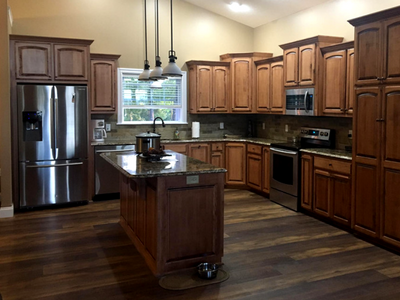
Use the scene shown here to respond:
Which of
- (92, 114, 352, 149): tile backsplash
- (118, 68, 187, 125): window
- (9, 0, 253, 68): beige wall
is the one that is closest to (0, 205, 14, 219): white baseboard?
(92, 114, 352, 149): tile backsplash

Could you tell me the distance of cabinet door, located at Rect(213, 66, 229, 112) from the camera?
742cm

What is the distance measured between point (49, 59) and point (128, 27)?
172 centimetres

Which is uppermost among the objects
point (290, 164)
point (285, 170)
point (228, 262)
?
point (290, 164)

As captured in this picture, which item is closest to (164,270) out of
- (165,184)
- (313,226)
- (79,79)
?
(165,184)

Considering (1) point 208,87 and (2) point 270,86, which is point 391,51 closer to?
(2) point 270,86

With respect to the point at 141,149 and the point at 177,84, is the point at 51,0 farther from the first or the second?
the point at 141,149

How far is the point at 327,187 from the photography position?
510 centimetres

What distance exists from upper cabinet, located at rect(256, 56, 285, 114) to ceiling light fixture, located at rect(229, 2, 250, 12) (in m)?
0.96

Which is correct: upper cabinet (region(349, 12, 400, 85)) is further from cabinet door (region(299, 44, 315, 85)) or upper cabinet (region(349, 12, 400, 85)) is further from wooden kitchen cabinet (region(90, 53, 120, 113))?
wooden kitchen cabinet (region(90, 53, 120, 113))

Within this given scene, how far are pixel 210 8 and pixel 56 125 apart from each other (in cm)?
365

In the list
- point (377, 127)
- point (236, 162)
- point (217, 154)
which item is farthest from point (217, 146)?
point (377, 127)

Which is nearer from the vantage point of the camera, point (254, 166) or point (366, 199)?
point (366, 199)

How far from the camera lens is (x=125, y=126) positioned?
7.10 meters

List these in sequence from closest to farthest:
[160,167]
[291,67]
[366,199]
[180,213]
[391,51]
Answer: [180,213] < [160,167] < [391,51] < [366,199] < [291,67]
